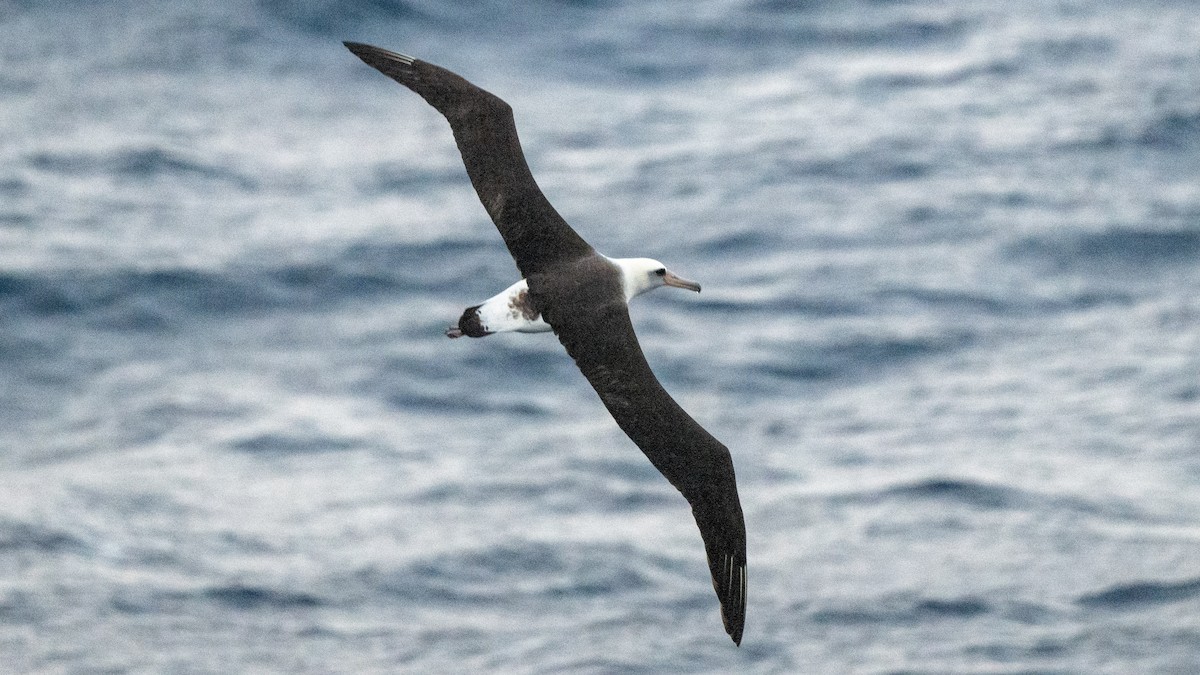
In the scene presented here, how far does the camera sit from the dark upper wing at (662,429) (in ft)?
38.8

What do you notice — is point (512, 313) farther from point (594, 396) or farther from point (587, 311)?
point (594, 396)

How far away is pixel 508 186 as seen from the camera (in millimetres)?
12469

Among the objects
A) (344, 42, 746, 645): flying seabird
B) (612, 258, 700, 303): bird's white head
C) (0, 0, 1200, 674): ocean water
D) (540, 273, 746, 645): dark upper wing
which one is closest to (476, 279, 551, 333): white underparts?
→ (344, 42, 746, 645): flying seabird

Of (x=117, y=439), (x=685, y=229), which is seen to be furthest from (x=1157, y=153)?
(x=117, y=439)

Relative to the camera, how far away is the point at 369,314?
82.1ft

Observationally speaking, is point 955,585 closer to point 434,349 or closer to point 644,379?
point 434,349

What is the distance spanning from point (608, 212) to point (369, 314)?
3.43m

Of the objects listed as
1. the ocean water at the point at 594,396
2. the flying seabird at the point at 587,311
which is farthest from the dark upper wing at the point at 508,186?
the ocean water at the point at 594,396

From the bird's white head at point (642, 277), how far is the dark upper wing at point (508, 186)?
0.29 metres

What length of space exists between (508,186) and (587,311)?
37.5 inches

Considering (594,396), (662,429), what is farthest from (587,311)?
(594,396)

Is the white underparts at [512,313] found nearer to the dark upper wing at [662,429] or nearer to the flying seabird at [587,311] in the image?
the flying seabird at [587,311]

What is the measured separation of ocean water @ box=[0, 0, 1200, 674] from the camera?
22859mm

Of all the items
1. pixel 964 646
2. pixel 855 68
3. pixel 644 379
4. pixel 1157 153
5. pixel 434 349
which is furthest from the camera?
pixel 855 68
